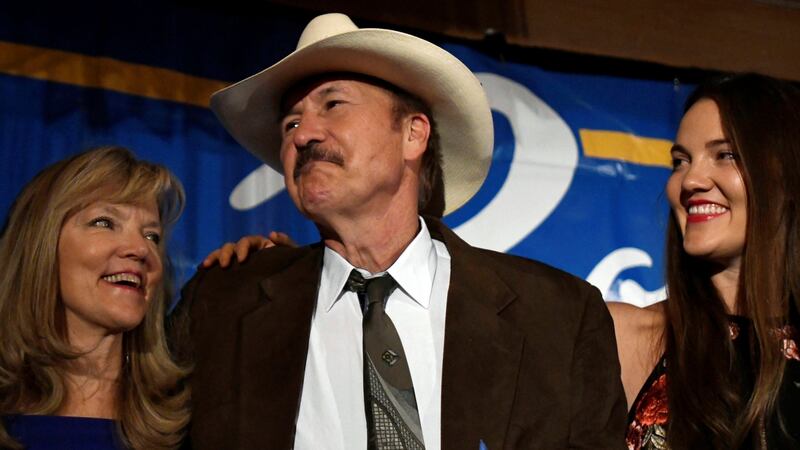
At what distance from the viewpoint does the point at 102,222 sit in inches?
98.4

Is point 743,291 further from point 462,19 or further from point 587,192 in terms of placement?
point 462,19

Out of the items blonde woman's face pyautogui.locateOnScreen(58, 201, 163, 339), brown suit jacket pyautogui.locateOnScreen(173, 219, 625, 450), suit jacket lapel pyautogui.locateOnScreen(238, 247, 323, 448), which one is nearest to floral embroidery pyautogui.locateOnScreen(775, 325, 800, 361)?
brown suit jacket pyautogui.locateOnScreen(173, 219, 625, 450)

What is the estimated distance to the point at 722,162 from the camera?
8.99 ft

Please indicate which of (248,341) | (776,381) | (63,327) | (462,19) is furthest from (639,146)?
(63,327)

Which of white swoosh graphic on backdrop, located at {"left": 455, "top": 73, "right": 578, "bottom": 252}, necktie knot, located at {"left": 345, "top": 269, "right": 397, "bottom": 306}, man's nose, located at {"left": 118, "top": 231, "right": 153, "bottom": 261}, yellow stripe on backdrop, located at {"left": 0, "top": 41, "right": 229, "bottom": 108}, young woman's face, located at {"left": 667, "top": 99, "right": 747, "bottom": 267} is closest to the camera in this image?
man's nose, located at {"left": 118, "top": 231, "right": 153, "bottom": 261}

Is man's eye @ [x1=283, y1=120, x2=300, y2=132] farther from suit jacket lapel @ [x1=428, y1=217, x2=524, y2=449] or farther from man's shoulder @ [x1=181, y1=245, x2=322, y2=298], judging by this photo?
suit jacket lapel @ [x1=428, y1=217, x2=524, y2=449]

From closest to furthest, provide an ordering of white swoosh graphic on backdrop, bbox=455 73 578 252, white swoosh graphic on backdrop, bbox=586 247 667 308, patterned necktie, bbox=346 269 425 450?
patterned necktie, bbox=346 269 425 450 < white swoosh graphic on backdrop, bbox=455 73 578 252 < white swoosh graphic on backdrop, bbox=586 247 667 308

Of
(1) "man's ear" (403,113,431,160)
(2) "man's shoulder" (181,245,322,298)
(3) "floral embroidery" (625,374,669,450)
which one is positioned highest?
(1) "man's ear" (403,113,431,160)

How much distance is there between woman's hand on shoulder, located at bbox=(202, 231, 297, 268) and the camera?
107 inches

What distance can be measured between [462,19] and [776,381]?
179cm

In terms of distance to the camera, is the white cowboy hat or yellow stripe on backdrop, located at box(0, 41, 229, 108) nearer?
the white cowboy hat

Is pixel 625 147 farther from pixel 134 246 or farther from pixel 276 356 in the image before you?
pixel 134 246

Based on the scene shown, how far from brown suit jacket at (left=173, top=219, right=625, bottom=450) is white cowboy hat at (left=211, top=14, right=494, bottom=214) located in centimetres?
38

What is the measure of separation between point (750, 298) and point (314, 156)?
109cm
